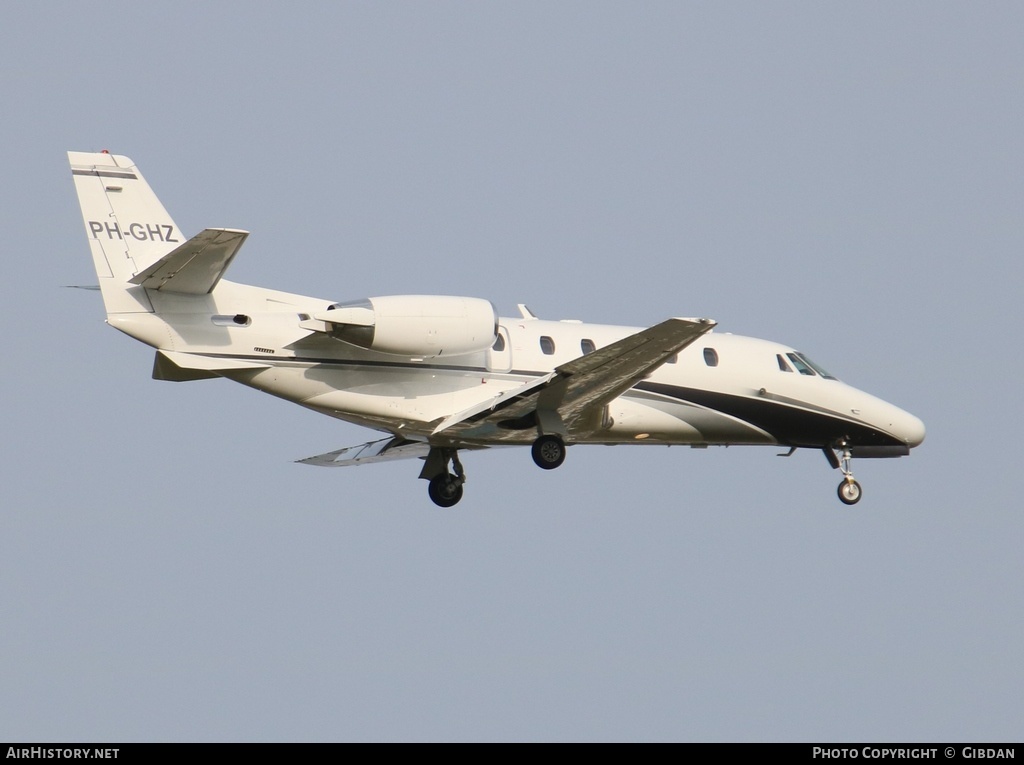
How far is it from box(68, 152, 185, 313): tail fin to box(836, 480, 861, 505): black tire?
1230cm

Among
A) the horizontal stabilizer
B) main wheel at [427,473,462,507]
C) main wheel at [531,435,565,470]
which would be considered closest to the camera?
the horizontal stabilizer

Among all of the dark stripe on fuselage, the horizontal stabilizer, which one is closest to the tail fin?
the horizontal stabilizer

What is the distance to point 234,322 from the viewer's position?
20.3 meters

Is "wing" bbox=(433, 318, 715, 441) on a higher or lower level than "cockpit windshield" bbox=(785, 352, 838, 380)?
lower

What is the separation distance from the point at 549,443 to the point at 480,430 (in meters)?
1.14

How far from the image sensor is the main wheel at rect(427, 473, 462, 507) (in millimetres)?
24109

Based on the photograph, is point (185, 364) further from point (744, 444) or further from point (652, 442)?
point (744, 444)

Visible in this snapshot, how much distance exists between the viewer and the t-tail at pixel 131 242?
1931cm

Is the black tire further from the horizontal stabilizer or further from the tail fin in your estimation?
the tail fin

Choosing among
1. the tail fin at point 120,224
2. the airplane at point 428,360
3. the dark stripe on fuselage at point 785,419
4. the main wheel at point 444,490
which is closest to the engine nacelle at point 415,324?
the airplane at point 428,360

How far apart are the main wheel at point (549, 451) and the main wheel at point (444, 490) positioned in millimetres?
2919

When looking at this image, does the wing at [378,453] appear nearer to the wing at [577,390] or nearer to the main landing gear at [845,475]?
the wing at [577,390]
